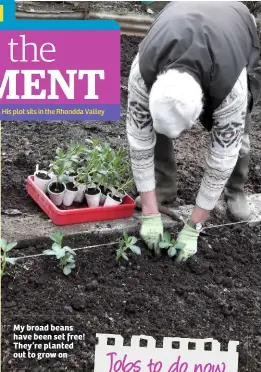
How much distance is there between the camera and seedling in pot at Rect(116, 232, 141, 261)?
8.09ft

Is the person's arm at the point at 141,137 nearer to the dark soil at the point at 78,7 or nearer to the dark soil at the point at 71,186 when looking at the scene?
the dark soil at the point at 71,186

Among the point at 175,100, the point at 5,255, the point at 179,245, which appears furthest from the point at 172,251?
the point at 175,100

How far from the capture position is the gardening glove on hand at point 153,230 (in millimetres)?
2557

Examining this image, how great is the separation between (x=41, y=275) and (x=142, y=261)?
0.39 m

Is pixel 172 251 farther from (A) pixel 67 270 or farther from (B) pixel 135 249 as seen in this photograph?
(A) pixel 67 270

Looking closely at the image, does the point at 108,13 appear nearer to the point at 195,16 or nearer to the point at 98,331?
the point at 195,16

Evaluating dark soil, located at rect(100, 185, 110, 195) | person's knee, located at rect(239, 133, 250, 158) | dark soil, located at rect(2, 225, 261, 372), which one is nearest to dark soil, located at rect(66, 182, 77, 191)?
dark soil, located at rect(100, 185, 110, 195)

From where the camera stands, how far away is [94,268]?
2471mm

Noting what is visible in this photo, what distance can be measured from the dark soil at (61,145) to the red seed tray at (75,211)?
0.08 m

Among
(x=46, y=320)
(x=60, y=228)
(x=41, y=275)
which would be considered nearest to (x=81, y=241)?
(x=60, y=228)

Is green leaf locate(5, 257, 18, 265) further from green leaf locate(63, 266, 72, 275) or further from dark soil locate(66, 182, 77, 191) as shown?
dark soil locate(66, 182, 77, 191)

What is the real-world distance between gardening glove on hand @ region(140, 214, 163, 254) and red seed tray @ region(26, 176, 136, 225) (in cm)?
19

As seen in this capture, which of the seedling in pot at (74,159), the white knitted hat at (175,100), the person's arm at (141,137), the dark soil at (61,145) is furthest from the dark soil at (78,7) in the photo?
the white knitted hat at (175,100)

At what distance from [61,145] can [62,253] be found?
1058 millimetres
